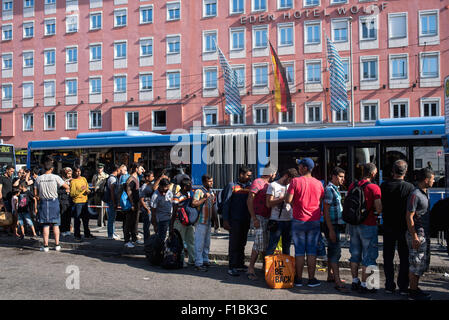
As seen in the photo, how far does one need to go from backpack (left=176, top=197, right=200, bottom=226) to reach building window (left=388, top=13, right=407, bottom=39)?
89.1 ft

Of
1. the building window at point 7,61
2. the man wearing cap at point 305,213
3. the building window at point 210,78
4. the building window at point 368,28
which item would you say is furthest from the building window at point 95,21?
the man wearing cap at point 305,213

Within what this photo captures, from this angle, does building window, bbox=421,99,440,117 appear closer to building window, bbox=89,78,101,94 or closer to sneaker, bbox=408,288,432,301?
building window, bbox=89,78,101,94

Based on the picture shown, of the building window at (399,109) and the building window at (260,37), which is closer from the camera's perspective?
the building window at (399,109)

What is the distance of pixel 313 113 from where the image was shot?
→ 31.8 meters

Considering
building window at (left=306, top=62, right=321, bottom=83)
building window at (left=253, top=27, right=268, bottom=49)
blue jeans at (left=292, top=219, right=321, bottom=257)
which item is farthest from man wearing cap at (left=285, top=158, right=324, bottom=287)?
building window at (left=253, top=27, right=268, bottom=49)

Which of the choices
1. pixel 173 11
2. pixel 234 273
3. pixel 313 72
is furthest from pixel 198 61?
pixel 234 273

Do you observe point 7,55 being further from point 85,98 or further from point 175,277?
point 175,277

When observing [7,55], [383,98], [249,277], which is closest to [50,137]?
[7,55]

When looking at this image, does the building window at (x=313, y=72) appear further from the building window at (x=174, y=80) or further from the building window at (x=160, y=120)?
the building window at (x=160, y=120)

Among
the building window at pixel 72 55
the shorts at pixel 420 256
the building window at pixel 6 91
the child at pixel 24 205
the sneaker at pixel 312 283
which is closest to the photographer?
the shorts at pixel 420 256

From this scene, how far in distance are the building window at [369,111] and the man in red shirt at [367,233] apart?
2583cm

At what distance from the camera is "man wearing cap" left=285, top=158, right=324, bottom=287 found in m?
6.40

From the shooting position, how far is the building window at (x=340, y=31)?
102ft

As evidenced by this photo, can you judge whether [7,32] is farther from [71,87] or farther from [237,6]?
[237,6]
